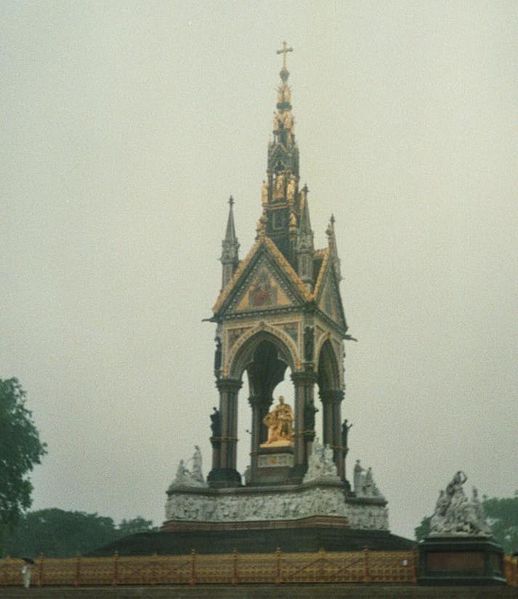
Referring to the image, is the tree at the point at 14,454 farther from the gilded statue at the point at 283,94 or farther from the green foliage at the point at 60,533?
the green foliage at the point at 60,533

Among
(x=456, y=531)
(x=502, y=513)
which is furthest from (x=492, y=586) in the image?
(x=502, y=513)

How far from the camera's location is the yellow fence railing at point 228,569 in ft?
64.4

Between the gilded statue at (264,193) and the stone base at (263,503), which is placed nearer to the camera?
the stone base at (263,503)

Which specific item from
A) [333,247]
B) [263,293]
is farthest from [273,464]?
[333,247]

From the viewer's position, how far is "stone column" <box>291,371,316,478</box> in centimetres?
2788

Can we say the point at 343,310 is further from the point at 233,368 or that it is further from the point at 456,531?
the point at 456,531

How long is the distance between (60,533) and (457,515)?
50.1m

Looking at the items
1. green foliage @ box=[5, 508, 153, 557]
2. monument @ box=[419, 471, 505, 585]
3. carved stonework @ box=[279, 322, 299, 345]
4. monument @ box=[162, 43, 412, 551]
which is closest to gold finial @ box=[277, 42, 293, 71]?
monument @ box=[162, 43, 412, 551]

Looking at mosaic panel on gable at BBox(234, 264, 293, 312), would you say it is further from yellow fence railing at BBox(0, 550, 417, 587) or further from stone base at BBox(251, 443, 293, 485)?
yellow fence railing at BBox(0, 550, 417, 587)

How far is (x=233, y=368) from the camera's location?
1185 inches

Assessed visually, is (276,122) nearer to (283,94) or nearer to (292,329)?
(283,94)

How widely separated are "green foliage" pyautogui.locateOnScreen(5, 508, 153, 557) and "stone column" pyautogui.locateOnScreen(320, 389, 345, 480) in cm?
3569

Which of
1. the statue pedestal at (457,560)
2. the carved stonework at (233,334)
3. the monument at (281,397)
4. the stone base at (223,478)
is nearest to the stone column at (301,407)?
the monument at (281,397)

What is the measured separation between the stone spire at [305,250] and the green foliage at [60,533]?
38599mm
